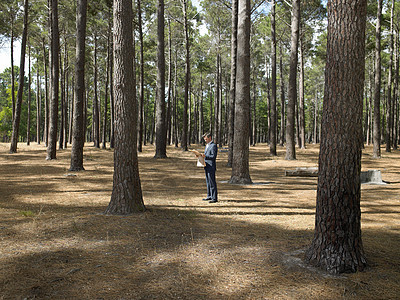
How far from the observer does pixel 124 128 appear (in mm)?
6211

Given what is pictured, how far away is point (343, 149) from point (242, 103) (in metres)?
7.29

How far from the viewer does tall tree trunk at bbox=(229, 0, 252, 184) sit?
426 inches

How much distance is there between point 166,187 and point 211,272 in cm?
671

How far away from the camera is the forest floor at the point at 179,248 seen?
3254 millimetres

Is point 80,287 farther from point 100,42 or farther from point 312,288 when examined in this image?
point 100,42

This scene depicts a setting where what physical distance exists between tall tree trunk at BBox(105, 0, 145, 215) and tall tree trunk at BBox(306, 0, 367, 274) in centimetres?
376

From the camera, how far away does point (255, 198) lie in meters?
8.71

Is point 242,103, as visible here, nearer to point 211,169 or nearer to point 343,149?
Result: point 211,169

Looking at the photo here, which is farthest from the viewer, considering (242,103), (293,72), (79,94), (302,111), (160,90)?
(302,111)

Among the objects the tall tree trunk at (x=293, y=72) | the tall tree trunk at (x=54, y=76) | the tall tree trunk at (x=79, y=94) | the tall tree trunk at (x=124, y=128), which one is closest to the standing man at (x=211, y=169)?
the tall tree trunk at (x=124, y=128)

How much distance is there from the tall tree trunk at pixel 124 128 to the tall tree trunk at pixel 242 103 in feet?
17.3

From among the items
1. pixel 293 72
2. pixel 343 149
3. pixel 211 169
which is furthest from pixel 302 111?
pixel 343 149

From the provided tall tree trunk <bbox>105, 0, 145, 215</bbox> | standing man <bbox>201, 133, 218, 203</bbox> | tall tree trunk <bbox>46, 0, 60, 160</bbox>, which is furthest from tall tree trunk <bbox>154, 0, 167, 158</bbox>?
tall tree trunk <bbox>105, 0, 145, 215</bbox>

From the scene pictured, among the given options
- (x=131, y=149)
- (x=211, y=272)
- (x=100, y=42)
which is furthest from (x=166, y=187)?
(x=100, y=42)
